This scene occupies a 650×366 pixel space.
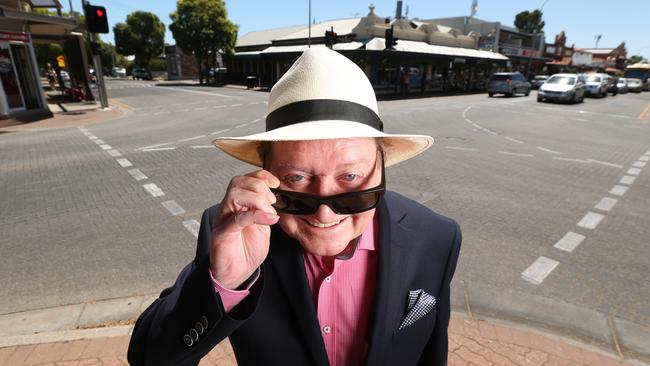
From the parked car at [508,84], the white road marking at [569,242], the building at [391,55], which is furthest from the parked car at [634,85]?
the white road marking at [569,242]

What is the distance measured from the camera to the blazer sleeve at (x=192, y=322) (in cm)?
112

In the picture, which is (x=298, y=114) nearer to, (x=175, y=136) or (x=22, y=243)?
(x=22, y=243)

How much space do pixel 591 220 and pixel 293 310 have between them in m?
5.71

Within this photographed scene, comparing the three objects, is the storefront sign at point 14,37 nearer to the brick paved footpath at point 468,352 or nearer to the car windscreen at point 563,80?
the brick paved footpath at point 468,352

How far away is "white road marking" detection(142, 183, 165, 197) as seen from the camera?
6121 millimetres

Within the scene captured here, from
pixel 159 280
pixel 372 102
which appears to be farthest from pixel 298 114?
pixel 159 280

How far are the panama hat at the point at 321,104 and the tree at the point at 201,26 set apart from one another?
125 ft

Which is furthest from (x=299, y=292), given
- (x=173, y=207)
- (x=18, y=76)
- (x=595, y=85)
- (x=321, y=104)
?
(x=595, y=85)

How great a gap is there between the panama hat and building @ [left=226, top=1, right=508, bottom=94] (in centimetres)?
2398

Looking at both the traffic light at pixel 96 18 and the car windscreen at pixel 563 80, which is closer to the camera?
the traffic light at pixel 96 18

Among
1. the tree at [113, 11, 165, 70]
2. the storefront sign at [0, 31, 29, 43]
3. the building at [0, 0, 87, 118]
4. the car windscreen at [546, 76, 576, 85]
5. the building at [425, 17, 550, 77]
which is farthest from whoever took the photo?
the tree at [113, 11, 165, 70]

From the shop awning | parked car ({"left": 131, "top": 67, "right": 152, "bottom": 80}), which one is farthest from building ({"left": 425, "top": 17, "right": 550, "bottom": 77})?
parked car ({"left": 131, "top": 67, "right": 152, "bottom": 80})

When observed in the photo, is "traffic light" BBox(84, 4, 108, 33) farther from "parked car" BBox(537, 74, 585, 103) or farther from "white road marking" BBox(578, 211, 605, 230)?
"parked car" BBox(537, 74, 585, 103)

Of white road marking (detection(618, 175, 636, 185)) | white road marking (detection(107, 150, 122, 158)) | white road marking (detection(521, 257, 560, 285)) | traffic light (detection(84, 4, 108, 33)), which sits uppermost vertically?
traffic light (detection(84, 4, 108, 33))
